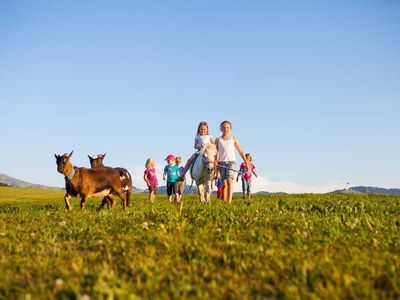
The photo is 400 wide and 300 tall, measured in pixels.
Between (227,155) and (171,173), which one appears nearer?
(227,155)

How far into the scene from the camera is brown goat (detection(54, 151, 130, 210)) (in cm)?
1553

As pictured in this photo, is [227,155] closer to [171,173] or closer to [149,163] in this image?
[171,173]

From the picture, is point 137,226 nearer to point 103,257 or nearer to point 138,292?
point 103,257

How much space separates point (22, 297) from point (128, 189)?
13.9 metres

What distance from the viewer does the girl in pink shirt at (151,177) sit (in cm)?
2569

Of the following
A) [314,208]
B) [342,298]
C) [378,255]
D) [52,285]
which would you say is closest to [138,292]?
[52,285]

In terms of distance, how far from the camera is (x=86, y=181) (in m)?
15.9

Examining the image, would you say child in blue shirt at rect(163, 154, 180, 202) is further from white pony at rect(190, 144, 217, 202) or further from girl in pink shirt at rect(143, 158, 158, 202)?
white pony at rect(190, 144, 217, 202)

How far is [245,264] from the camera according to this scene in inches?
212

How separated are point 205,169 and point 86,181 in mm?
4805

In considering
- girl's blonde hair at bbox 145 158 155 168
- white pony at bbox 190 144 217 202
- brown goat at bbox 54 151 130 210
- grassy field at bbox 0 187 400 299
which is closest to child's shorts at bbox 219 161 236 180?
white pony at bbox 190 144 217 202

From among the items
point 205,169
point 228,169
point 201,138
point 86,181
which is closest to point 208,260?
point 228,169

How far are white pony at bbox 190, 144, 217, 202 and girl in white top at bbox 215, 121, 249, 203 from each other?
0.55 meters

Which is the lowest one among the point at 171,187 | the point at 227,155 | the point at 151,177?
the point at 171,187
